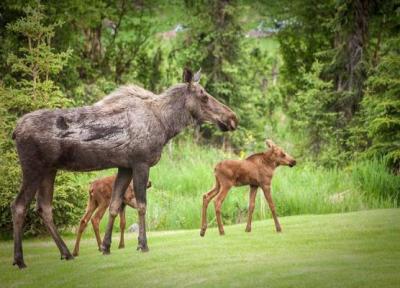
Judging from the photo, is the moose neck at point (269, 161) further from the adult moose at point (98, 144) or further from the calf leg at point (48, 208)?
the calf leg at point (48, 208)

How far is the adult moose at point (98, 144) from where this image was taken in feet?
35.6

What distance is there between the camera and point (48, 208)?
11.3 meters

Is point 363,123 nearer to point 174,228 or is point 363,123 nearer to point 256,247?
point 174,228

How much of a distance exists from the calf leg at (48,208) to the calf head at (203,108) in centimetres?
231

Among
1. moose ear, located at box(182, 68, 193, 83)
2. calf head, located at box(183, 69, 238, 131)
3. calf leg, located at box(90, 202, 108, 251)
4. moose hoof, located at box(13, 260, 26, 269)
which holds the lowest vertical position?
moose hoof, located at box(13, 260, 26, 269)

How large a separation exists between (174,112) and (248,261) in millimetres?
2950

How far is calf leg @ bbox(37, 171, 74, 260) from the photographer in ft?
36.8

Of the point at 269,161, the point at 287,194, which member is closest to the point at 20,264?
the point at 269,161

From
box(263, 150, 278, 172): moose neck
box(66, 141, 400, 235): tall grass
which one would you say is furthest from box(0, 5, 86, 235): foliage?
box(263, 150, 278, 172): moose neck

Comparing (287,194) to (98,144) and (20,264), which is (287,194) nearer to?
(98,144)

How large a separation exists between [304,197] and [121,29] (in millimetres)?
13999

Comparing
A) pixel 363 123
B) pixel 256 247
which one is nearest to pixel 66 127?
pixel 256 247

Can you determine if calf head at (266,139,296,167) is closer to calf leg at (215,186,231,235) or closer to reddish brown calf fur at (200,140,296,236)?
reddish brown calf fur at (200,140,296,236)

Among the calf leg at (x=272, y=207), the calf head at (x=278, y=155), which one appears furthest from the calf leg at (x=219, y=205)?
the calf head at (x=278, y=155)
